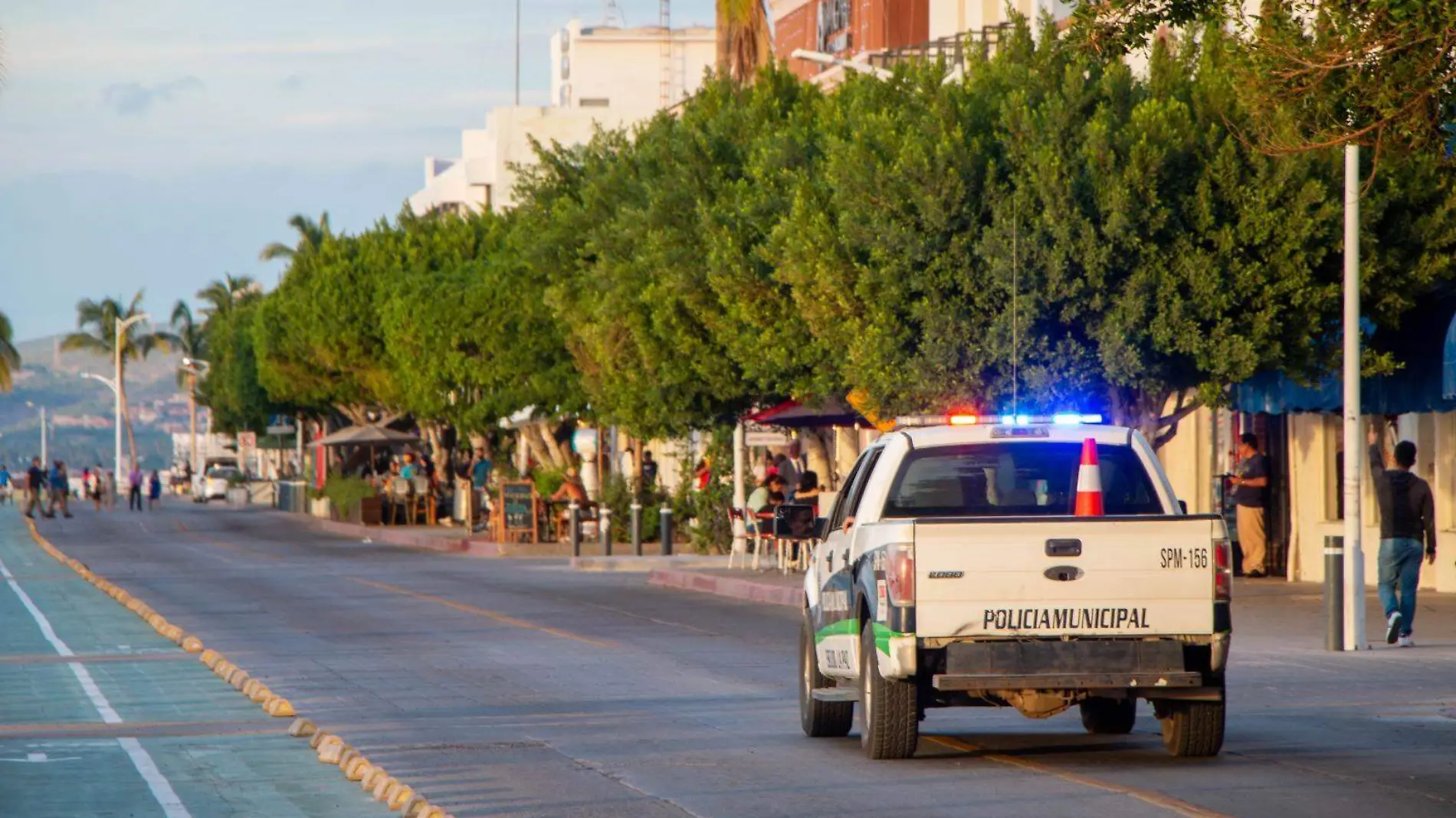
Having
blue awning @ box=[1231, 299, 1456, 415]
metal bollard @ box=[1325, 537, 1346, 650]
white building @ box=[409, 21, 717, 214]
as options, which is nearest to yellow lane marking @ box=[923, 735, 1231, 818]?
metal bollard @ box=[1325, 537, 1346, 650]

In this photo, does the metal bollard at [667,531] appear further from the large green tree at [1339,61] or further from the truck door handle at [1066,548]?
the truck door handle at [1066,548]

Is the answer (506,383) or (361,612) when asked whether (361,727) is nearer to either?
(361,612)

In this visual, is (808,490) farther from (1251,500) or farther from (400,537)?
(400,537)

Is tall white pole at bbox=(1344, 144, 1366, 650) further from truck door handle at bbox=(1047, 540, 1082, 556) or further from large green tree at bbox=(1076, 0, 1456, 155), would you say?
truck door handle at bbox=(1047, 540, 1082, 556)

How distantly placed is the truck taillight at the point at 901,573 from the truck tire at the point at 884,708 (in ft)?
1.40

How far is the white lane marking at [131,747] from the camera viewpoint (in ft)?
37.2

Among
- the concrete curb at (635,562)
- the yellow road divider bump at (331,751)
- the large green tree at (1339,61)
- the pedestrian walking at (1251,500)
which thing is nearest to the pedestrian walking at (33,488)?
the concrete curb at (635,562)

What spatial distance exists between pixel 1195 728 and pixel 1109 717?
62.6 inches

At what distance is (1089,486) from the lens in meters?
11.8

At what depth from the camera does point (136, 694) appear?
669 inches

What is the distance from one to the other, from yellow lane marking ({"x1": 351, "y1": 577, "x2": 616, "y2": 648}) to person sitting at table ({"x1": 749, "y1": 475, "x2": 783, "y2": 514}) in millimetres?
5200

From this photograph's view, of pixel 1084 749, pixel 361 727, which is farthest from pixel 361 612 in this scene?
pixel 1084 749

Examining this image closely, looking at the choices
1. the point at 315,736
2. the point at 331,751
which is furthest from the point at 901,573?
the point at 315,736

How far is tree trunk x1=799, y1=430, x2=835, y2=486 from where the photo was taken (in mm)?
47531
